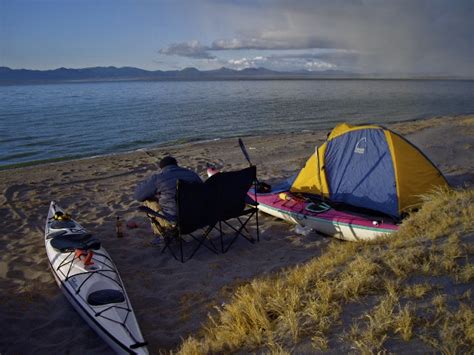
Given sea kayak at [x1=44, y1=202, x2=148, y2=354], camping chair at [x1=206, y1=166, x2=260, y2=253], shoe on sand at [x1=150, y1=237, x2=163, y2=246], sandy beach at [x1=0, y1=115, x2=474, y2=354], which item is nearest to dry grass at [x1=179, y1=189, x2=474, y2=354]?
sandy beach at [x1=0, y1=115, x2=474, y2=354]

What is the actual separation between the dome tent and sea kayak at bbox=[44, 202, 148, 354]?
468 centimetres

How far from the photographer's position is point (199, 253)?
22.7 ft

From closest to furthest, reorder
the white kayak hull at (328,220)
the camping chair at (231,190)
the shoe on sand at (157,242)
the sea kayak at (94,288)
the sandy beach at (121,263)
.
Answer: the sea kayak at (94,288)
the sandy beach at (121,263)
the camping chair at (231,190)
the white kayak hull at (328,220)
the shoe on sand at (157,242)

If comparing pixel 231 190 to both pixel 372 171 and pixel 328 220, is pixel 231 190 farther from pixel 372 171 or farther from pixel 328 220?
pixel 372 171

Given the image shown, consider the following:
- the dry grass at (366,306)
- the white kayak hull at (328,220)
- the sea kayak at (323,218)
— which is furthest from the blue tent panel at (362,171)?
the dry grass at (366,306)

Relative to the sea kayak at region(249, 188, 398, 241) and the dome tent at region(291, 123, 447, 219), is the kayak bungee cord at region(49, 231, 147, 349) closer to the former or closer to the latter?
the sea kayak at region(249, 188, 398, 241)

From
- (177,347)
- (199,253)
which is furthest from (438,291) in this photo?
(199,253)

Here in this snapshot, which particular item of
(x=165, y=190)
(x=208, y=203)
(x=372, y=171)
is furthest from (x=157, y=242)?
(x=372, y=171)

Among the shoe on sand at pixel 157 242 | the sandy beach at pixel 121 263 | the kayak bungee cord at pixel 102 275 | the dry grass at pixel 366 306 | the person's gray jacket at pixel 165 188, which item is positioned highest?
the person's gray jacket at pixel 165 188

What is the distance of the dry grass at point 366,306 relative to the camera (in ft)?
10.2

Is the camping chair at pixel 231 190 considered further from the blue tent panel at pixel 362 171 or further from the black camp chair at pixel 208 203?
the blue tent panel at pixel 362 171

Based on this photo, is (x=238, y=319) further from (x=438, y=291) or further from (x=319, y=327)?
(x=438, y=291)

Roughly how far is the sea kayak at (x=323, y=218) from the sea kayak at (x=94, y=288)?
3.69 meters

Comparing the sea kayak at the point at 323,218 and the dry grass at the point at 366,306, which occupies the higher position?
the dry grass at the point at 366,306
